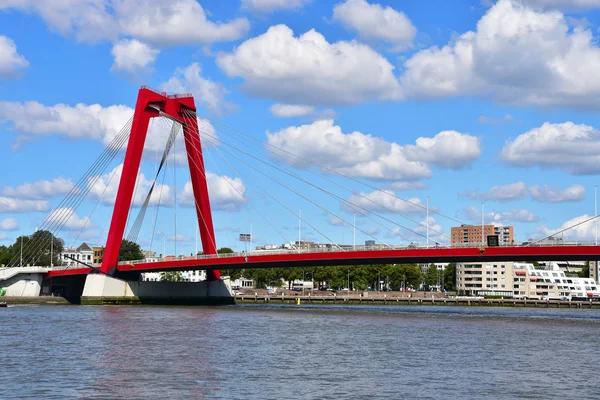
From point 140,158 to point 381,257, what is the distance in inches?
1009

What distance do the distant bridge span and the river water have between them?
822 cm

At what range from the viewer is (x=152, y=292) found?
302ft

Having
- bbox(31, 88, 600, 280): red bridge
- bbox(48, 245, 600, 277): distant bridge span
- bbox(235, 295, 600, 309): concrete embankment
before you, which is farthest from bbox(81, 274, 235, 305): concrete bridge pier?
bbox(235, 295, 600, 309): concrete embankment

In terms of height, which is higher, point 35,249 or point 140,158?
point 140,158

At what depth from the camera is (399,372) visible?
32719 millimetres

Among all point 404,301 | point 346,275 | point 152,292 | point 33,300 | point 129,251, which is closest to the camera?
point 152,292

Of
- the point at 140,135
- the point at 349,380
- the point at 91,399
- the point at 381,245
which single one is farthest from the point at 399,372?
the point at 140,135

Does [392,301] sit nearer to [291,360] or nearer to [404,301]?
[404,301]

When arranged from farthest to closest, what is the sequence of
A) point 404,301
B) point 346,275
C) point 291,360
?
point 346,275 < point 404,301 < point 291,360

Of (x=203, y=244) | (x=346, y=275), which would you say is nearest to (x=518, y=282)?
(x=346, y=275)

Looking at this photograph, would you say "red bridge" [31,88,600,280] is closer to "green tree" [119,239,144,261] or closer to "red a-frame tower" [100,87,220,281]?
"red a-frame tower" [100,87,220,281]

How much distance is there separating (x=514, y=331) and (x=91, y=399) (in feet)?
114

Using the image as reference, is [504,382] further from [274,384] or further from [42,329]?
[42,329]

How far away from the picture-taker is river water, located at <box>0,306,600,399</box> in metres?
28.0
